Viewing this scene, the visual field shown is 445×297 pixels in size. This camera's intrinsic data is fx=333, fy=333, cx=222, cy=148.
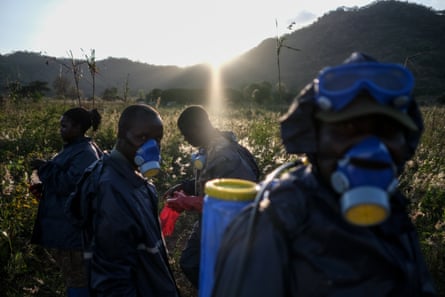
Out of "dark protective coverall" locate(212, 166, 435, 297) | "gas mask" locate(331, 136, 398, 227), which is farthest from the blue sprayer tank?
"gas mask" locate(331, 136, 398, 227)

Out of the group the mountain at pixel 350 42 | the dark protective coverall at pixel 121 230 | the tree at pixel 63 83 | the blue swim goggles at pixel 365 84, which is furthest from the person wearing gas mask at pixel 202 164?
the mountain at pixel 350 42

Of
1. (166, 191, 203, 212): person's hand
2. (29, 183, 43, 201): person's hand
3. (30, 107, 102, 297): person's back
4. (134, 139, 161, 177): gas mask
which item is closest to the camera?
(134, 139, 161, 177): gas mask

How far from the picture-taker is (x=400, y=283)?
4.00ft

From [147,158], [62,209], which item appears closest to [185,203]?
[147,158]

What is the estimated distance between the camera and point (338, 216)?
3.98 feet

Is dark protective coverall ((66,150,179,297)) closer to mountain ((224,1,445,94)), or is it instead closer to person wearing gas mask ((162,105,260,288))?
person wearing gas mask ((162,105,260,288))

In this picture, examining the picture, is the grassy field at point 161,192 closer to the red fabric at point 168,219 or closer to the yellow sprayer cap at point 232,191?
the red fabric at point 168,219

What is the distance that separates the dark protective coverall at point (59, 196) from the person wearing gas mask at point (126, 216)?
0.84 meters

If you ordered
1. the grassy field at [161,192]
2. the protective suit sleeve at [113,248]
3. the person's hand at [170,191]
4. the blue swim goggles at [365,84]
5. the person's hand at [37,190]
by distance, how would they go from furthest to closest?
the grassy field at [161,192] < the person's hand at [37,190] < the person's hand at [170,191] < the protective suit sleeve at [113,248] < the blue swim goggles at [365,84]

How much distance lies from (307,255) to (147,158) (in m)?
1.59

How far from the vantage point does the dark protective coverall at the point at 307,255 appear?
1.16 m

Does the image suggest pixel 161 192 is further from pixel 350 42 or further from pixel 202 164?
pixel 350 42

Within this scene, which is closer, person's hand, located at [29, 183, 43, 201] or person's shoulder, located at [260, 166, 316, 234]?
person's shoulder, located at [260, 166, 316, 234]

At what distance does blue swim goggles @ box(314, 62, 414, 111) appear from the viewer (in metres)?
1.19
